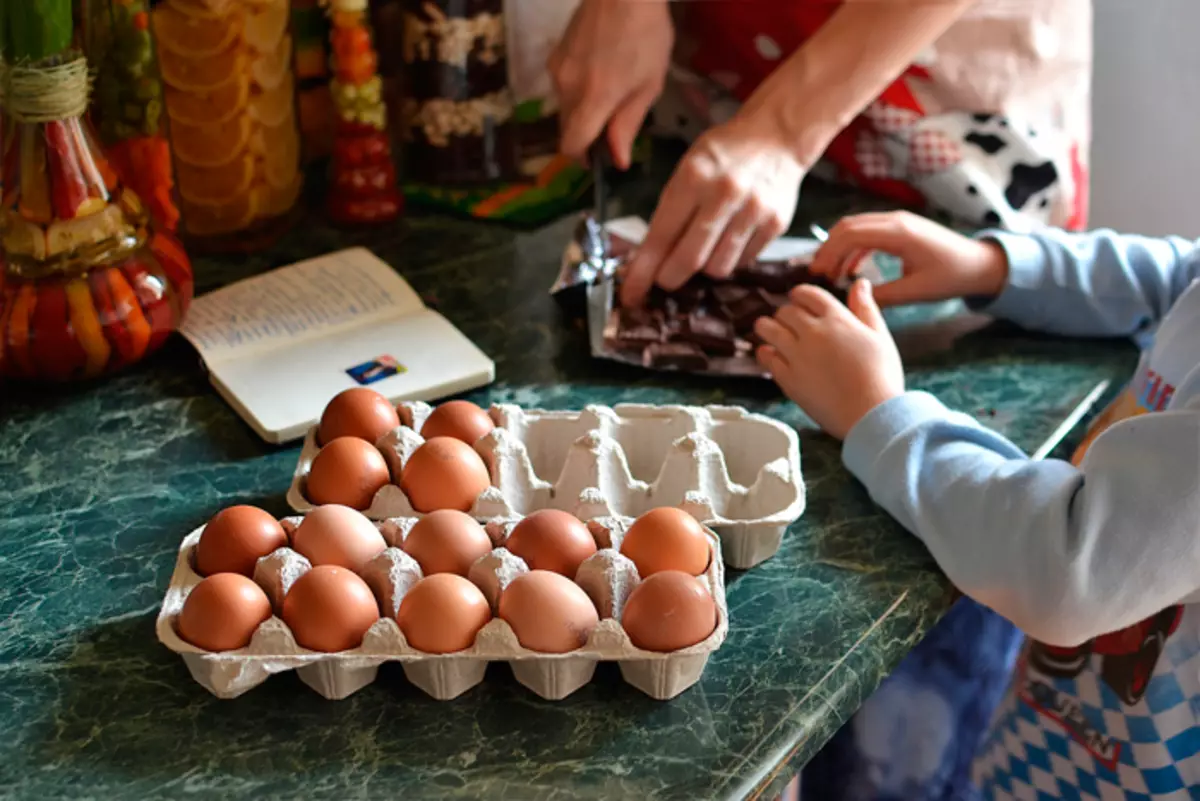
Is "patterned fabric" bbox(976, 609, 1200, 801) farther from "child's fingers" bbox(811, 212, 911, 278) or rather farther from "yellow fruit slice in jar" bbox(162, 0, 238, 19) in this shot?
"yellow fruit slice in jar" bbox(162, 0, 238, 19)

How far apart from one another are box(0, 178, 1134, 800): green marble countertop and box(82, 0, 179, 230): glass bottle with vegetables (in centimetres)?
17

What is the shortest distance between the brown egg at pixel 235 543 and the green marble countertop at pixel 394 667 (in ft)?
0.24

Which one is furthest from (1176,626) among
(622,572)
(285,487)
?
(285,487)

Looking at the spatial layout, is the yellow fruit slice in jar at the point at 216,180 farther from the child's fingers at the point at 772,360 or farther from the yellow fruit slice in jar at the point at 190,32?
the child's fingers at the point at 772,360

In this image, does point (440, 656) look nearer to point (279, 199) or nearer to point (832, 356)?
point (832, 356)

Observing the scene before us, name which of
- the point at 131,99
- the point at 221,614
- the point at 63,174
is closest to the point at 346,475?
the point at 221,614

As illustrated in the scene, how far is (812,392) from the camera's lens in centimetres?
114

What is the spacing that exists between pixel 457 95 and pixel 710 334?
513mm

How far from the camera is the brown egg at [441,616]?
81 cm

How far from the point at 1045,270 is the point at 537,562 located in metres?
0.69

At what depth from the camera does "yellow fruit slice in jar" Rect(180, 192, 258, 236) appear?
1427mm

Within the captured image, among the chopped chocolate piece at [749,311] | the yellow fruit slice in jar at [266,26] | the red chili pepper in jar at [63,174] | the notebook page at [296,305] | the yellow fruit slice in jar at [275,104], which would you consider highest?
the yellow fruit slice in jar at [266,26]

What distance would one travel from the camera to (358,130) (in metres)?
1.50

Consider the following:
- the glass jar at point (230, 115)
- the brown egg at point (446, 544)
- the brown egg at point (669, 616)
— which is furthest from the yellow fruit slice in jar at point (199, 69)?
the brown egg at point (669, 616)
